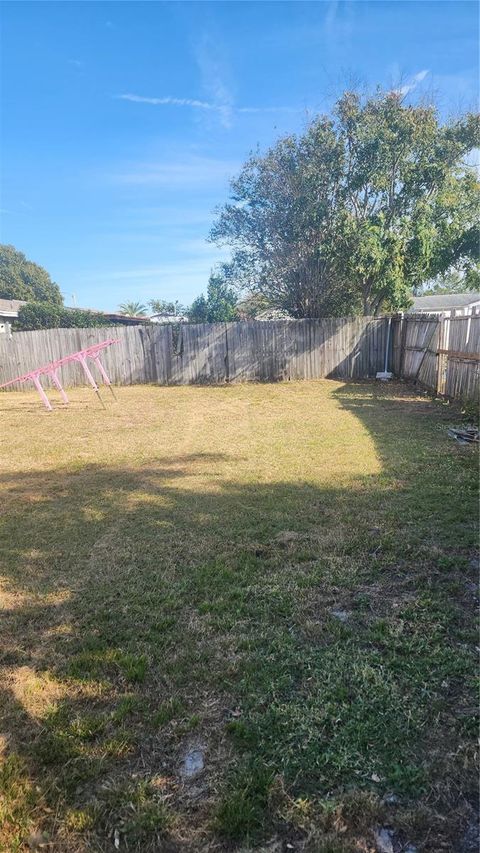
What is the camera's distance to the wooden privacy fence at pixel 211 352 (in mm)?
13305

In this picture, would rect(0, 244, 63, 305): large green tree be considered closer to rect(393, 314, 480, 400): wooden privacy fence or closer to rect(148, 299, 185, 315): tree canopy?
rect(148, 299, 185, 315): tree canopy

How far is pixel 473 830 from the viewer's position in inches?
53.9

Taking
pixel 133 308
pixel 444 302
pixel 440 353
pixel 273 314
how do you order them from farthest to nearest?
pixel 133 308 < pixel 444 302 < pixel 273 314 < pixel 440 353

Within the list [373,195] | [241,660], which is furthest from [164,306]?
[241,660]

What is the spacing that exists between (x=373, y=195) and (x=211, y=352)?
603 centimetres

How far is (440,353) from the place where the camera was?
924 centimetres

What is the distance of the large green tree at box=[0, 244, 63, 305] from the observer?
49344 millimetres

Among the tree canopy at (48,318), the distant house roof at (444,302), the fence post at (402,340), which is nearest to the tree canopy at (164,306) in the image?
the tree canopy at (48,318)

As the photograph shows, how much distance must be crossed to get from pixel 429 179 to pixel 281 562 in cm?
1237

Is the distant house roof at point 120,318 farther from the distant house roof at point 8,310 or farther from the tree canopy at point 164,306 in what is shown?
the tree canopy at point 164,306

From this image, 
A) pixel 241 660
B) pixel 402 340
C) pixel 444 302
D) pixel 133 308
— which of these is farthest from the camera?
pixel 133 308

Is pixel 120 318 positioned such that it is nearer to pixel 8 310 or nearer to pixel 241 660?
pixel 8 310

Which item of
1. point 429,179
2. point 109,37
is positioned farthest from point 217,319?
point 109,37

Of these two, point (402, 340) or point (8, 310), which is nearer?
point (402, 340)
